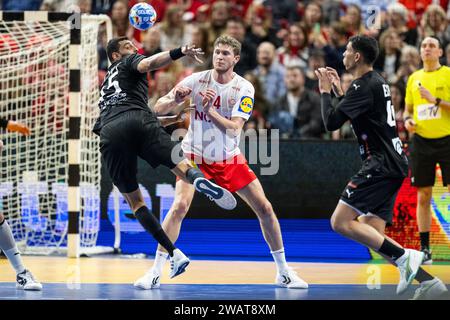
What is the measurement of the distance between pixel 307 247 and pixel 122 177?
15.1 ft

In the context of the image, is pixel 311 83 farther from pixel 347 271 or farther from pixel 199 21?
pixel 347 271

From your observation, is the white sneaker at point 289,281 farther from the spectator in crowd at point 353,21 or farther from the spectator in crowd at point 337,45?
the spectator in crowd at point 353,21

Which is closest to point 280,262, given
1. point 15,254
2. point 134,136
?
point 134,136

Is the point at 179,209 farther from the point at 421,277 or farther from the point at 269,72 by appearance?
the point at 269,72

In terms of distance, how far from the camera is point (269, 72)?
46.9 feet

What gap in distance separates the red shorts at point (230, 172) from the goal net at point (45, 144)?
12.2ft

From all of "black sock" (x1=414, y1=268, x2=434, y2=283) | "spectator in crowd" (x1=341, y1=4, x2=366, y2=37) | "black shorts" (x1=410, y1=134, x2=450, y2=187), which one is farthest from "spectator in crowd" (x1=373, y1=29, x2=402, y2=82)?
"black sock" (x1=414, y1=268, x2=434, y2=283)

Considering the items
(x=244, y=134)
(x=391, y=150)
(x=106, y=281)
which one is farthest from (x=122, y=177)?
(x=244, y=134)

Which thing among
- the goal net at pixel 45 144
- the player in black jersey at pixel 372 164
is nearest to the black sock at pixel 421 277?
the player in black jersey at pixel 372 164

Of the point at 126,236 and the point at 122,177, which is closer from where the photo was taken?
the point at 122,177

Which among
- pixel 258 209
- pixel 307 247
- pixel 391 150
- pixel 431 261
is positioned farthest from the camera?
pixel 307 247

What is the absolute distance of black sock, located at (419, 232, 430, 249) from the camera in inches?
453

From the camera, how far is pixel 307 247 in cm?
1246

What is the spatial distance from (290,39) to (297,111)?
1562 mm
